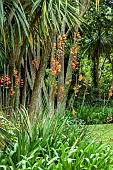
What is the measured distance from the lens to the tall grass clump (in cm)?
290

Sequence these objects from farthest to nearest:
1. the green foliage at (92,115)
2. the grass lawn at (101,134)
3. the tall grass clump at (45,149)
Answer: the green foliage at (92,115) → the grass lawn at (101,134) → the tall grass clump at (45,149)

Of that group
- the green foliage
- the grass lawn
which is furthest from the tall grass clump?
the green foliage

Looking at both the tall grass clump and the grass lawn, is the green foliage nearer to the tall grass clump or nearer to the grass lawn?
the grass lawn

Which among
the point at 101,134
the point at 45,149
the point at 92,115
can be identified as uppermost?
the point at 45,149

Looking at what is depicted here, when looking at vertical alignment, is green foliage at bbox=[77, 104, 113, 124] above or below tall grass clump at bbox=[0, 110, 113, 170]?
below

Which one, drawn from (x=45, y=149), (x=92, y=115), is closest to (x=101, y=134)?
(x=45, y=149)

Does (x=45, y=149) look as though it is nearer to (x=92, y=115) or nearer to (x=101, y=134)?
(x=101, y=134)

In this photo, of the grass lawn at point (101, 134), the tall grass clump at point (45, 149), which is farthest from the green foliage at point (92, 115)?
the tall grass clump at point (45, 149)

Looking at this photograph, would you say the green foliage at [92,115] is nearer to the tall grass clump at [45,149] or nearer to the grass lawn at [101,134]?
the grass lawn at [101,134]

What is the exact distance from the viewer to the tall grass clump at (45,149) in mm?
2896

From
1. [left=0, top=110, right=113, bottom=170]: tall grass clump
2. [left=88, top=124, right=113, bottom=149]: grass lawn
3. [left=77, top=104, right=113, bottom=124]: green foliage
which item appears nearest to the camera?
[left=0, top=110, right=113, bottom=170]: tall grass clump

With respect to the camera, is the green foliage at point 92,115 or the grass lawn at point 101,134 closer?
the grass lawn at point 101,134

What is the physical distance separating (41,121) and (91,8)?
7.00 metres

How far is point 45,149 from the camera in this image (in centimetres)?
330
